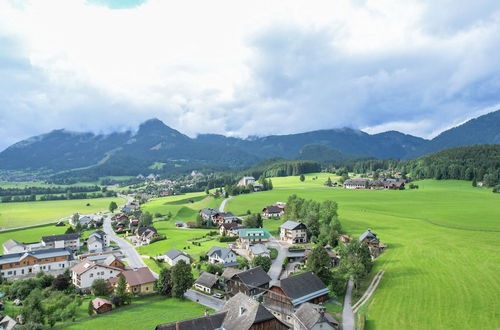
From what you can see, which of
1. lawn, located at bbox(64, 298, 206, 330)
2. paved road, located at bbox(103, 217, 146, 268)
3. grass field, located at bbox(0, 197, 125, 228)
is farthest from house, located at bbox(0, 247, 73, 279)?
grass field, located at bbox(0, 197, 125, 228)

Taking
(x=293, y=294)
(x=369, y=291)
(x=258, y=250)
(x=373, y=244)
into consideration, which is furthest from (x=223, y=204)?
(x=293, y=294)

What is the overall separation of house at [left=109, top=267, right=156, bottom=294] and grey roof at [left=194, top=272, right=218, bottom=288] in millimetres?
7264

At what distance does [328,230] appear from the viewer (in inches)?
2776

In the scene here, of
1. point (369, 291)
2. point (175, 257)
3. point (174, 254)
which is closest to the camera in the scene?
point (369, 291)

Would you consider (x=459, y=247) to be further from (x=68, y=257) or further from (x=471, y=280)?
(x=68, y=257)

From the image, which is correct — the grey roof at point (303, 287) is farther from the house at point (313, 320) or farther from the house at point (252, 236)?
the house at point (252, 236)

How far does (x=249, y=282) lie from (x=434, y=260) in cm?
2935

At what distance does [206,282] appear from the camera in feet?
170

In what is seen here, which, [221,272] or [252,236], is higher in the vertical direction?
[252,236]

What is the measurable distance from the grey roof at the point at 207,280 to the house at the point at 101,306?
13.2 metres

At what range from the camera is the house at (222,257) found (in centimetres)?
6184

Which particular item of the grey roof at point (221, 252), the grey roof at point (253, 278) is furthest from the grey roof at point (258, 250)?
the grey roof at point (253, 278)

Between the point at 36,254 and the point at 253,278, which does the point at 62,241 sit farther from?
the point at 253,278

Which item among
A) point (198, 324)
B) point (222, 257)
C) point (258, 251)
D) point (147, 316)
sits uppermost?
point (198, 324)
